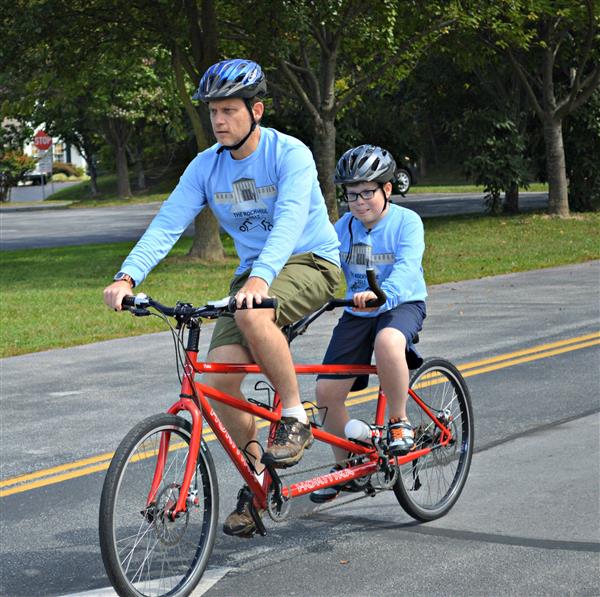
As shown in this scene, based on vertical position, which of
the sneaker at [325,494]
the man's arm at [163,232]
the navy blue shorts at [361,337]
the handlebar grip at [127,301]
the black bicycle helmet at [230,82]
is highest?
the black bicycle helmet at [230,82]

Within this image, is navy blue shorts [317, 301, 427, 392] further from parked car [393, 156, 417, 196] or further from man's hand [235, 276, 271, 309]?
parked car [393, 156, 417, 196]

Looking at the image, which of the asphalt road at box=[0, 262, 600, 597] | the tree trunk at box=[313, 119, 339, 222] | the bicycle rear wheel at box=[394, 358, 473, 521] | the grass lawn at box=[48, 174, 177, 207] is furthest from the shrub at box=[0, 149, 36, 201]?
the bicycle rear wheel at box=[394, 358, 473, 521]

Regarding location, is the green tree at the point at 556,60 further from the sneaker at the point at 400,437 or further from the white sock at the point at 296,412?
the white sock at the point at 296,412

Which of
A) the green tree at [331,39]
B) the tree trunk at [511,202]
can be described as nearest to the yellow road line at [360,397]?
the green tree at [331,39]

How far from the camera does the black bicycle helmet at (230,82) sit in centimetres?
507

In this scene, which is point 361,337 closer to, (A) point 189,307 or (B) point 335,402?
(B) point 335,402

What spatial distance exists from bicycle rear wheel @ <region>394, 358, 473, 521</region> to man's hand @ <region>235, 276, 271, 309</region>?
1.53 meters

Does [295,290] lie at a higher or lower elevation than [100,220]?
higher

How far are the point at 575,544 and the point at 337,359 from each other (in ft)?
4.43

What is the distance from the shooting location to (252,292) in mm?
4723

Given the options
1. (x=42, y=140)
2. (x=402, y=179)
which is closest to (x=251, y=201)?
(x=402, y=179)

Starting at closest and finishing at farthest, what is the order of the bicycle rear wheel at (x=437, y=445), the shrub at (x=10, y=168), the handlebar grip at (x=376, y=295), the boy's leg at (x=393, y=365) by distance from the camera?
the handlebar grip at (x=376, y=295) < the boy's leg at (x=393, y=365) < the bicycle rear wheel at (x=437, y=445) < the shrub at (x=10, y=168)

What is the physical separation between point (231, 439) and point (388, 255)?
1401 mm

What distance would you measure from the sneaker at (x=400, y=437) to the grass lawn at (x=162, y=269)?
25.2ft
